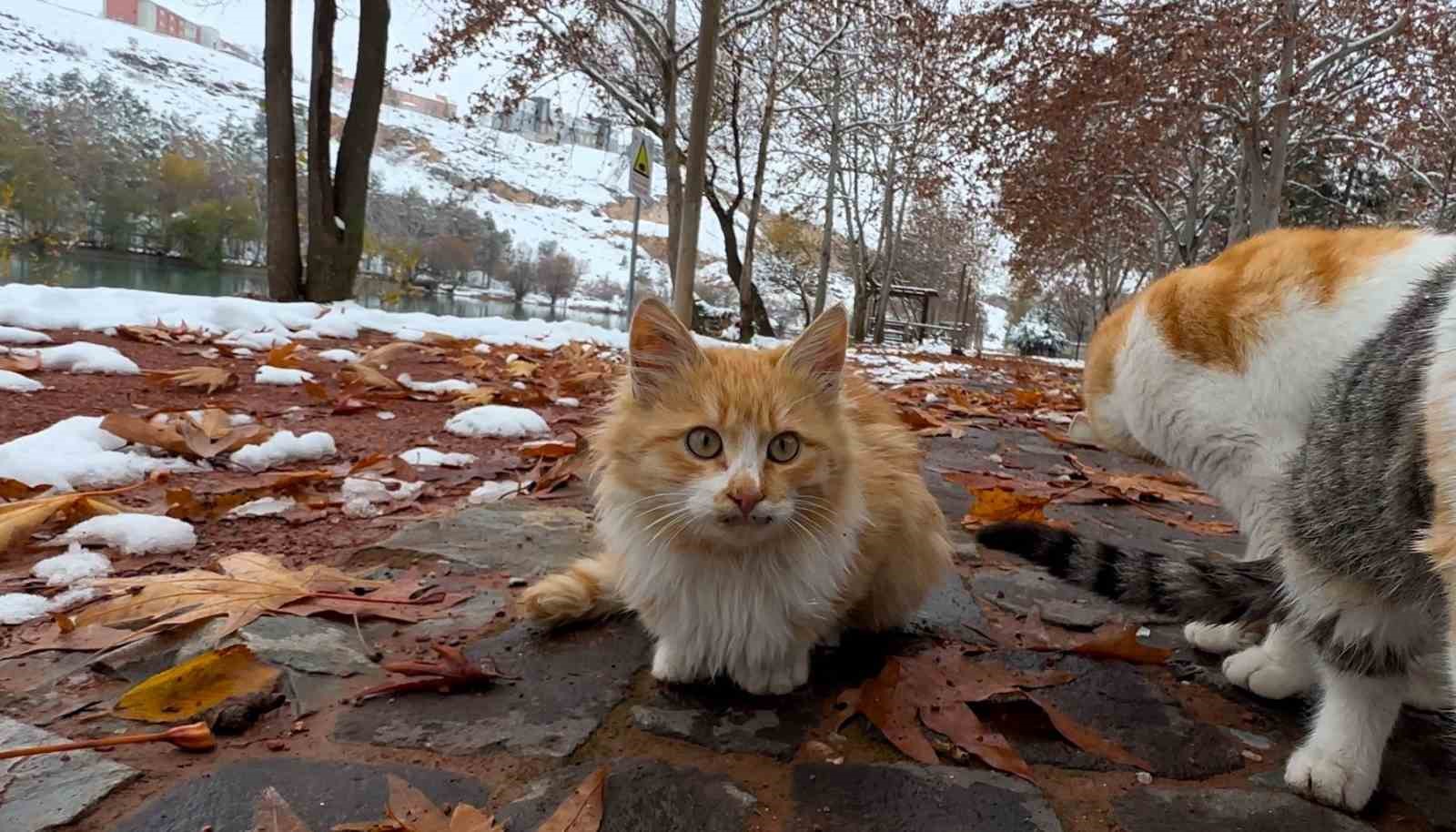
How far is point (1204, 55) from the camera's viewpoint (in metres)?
9.28

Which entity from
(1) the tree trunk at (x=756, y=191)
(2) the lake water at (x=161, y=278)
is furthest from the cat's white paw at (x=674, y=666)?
(1) the tree trunk at (x=756, y=191)

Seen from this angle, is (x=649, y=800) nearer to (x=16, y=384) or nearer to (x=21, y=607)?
(x=21, y=607)

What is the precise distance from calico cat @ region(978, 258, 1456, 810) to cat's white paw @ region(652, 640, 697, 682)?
1074 mm

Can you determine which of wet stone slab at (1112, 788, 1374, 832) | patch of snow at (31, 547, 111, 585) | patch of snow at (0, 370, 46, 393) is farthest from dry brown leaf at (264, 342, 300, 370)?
wet stone slab at (1112, 788, 1374, 832)

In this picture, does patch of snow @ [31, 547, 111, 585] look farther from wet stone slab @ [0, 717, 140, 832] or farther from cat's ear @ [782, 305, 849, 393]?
cat's ear @ [782, 305, 849, 393]

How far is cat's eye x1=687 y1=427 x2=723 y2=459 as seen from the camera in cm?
161

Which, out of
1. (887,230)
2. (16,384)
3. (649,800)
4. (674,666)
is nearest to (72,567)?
(674,666)

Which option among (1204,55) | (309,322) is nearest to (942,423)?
(309,322)

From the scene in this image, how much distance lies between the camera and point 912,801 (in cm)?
126

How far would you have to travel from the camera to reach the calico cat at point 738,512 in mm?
1572

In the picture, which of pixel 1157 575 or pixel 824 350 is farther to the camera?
pixel 824 350

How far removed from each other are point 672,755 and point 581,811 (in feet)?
0.83

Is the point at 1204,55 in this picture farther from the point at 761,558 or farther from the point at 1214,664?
the point at 761,558

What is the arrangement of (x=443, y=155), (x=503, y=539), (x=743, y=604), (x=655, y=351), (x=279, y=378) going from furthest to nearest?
(x=443, y=155) < (x=279, y=378) < (x=503, y=539) < (x=655, y=351) < (x=743, y=604)
